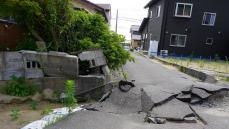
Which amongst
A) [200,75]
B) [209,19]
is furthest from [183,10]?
[200,75]

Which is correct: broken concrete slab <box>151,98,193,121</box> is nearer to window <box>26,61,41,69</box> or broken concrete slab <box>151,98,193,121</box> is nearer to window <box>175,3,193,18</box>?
window <box>26,61,41,69</box>

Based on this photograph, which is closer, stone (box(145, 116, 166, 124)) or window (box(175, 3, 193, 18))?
stone (box(145, 116, 166, 124))

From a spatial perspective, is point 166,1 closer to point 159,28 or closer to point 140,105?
point 159,28

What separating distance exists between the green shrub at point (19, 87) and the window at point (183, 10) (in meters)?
17.2

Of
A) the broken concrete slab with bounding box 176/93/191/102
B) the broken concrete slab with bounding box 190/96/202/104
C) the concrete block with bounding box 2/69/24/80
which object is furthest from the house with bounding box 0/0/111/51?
the broken concrete slab with bounding box 190/96/202/104

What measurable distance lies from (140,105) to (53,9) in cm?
392

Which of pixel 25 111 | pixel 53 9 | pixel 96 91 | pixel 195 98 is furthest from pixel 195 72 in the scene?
pixel 25 111

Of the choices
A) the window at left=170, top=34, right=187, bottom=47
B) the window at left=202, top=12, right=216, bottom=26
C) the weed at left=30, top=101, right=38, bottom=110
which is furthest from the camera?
the window at left=170, top=34, right=187, bottom=47

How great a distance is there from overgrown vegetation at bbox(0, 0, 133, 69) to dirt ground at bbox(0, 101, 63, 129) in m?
1.98

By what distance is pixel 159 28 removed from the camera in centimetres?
2236

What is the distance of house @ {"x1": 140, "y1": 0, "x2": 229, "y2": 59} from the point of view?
21.2 m

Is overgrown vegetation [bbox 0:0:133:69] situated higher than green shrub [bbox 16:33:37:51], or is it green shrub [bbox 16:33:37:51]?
overgrown vegetation [bbox 0:0:133:69]

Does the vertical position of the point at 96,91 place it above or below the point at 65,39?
below

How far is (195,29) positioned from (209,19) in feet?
5.13
